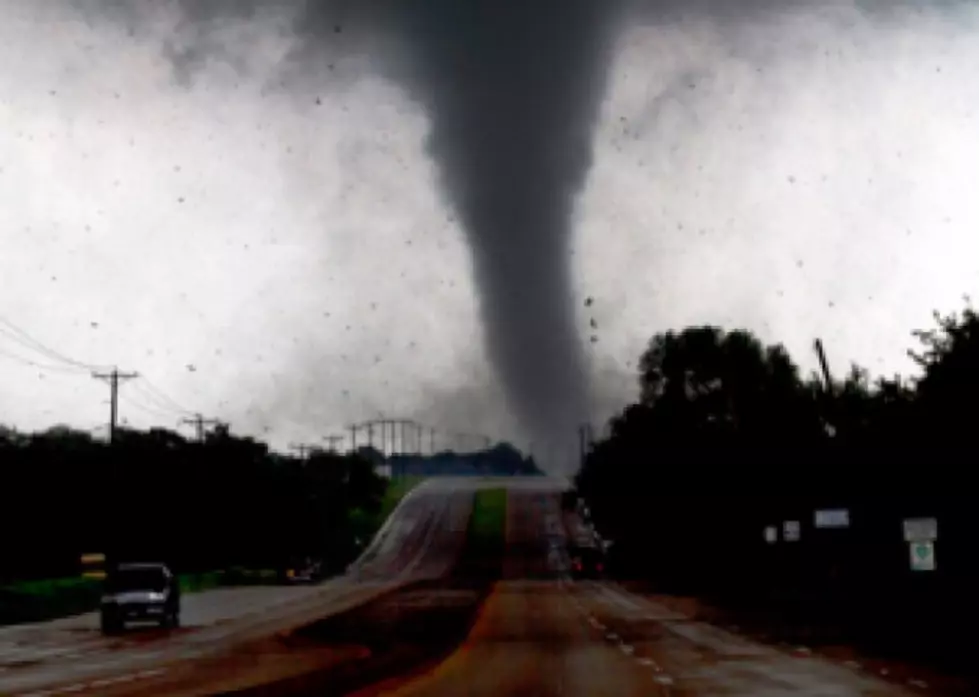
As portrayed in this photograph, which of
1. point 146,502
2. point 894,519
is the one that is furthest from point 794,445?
point 146,502

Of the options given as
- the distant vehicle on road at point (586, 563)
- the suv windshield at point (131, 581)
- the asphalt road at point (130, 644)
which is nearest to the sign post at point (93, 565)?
the asphalt road at point (130, 644)

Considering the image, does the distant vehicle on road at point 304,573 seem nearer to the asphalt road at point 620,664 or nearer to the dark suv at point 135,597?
the asphalt road at point 620,664

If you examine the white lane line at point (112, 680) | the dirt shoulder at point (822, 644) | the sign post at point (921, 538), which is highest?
the sign post at point (921, 538)

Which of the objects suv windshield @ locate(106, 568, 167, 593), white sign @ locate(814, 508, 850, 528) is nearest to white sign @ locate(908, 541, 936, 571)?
white sign @ locate(814, 508, 850, 528)

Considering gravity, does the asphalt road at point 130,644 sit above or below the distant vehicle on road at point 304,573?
below

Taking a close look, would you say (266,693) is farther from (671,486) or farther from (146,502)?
(146,502)

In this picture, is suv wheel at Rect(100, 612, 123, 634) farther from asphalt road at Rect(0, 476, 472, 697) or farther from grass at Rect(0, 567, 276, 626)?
grass at Rect(0, 567, 276, 626)

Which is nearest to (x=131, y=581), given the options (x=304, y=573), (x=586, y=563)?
(x=586, y=563)
